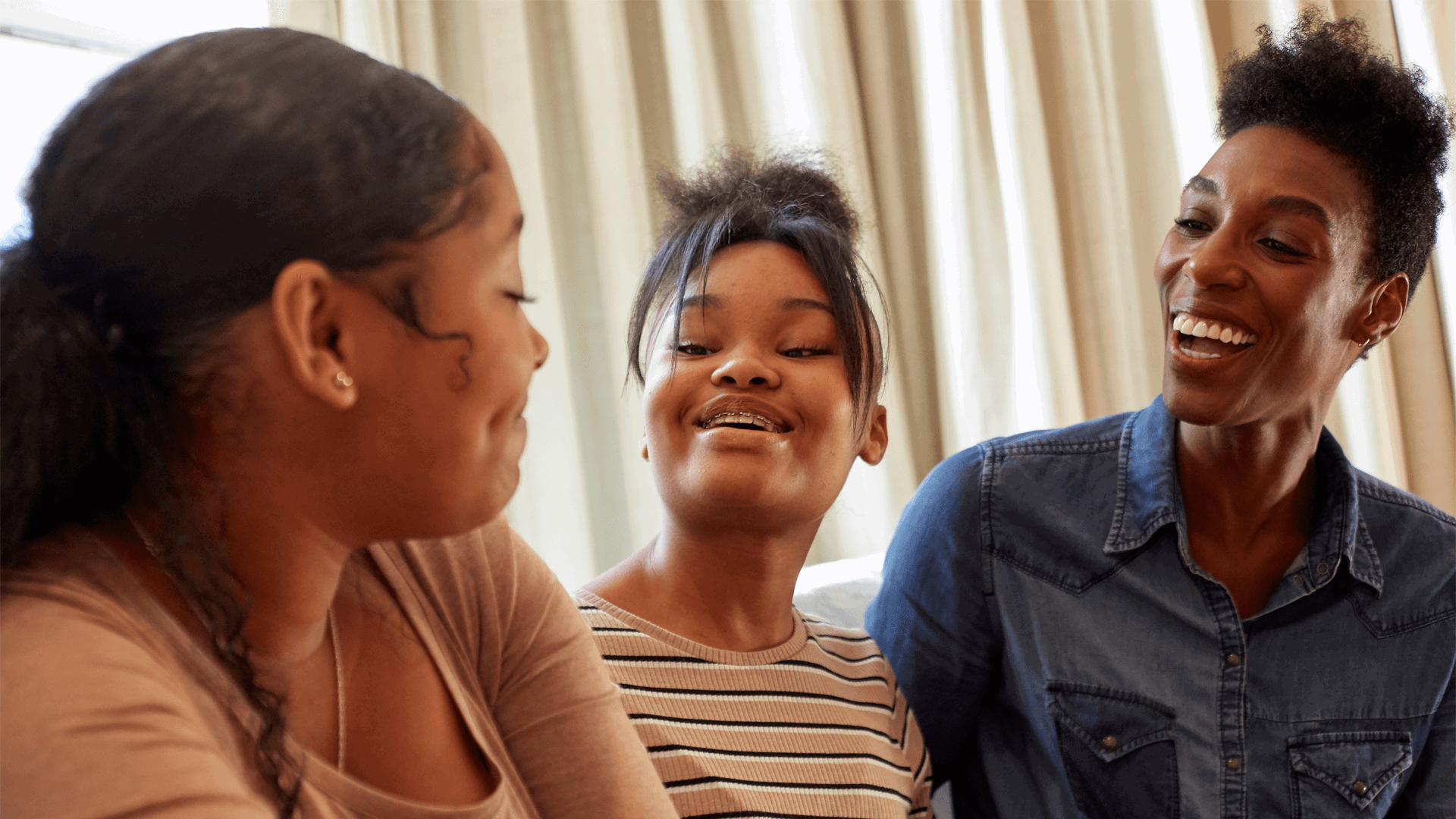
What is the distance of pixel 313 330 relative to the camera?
1.71 feet

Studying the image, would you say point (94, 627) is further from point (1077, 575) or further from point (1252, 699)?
point (1252, 699)

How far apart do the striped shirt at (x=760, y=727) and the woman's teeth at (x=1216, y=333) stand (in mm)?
581

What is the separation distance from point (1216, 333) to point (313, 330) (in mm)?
1109

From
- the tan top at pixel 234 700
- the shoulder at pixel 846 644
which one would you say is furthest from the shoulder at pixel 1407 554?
the tan top at pixel 234 700

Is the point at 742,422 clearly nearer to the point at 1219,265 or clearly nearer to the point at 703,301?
the point at 703,301

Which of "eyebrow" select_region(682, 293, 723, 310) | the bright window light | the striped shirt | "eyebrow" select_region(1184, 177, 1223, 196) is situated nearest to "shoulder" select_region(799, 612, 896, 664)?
the striped shirt

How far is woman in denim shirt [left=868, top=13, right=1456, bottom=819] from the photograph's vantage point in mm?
1276

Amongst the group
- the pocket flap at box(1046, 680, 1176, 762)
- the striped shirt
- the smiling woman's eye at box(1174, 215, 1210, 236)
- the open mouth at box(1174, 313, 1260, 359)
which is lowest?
the pocket flap at box(1046, 680, 1176, 762)

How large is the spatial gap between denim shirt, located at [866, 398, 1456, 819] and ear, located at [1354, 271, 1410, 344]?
7.9 inches

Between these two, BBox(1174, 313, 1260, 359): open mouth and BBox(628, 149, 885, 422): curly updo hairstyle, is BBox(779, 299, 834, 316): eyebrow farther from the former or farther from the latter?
BBox(1174, 313, 1260, 359): open mouth

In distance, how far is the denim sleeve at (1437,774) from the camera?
130cm

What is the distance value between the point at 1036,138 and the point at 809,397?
1454mm

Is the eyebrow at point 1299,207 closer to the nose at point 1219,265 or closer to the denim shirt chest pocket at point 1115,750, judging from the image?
the nose at point 1219,265

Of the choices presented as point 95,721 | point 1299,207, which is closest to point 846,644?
point 1299,207
